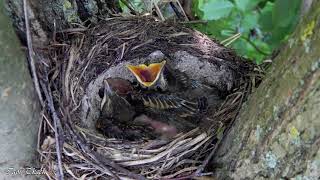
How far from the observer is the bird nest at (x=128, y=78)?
143cm

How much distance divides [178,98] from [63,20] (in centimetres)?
58

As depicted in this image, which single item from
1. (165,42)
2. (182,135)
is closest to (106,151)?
(182,135)

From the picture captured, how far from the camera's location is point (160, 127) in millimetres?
1723

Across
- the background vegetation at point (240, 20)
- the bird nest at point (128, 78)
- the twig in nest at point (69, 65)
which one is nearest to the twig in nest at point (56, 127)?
the bird nest at point (128, 78)

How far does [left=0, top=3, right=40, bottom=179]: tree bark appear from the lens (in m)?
1.10

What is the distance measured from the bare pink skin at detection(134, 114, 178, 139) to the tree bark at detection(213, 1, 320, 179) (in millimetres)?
567

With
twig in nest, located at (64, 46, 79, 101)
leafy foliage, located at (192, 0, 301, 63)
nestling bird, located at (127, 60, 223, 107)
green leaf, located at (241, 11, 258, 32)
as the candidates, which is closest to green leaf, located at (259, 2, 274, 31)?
leafy foliage, located at (192, 0, 301, 63)

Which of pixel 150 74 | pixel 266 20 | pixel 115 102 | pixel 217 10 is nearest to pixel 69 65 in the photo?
pixel 115 102

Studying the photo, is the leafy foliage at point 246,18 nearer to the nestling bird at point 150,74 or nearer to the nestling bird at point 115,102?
the nestling bird at point 150,74

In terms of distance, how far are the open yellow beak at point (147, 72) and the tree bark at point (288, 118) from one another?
0.87 m

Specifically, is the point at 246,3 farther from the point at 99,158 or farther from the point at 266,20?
the point at 99,158

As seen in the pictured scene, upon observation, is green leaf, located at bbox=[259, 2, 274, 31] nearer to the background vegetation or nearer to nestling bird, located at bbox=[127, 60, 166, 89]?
the background vegetation

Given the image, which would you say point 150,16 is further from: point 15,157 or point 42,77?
point 15,157

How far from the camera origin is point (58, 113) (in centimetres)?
153
